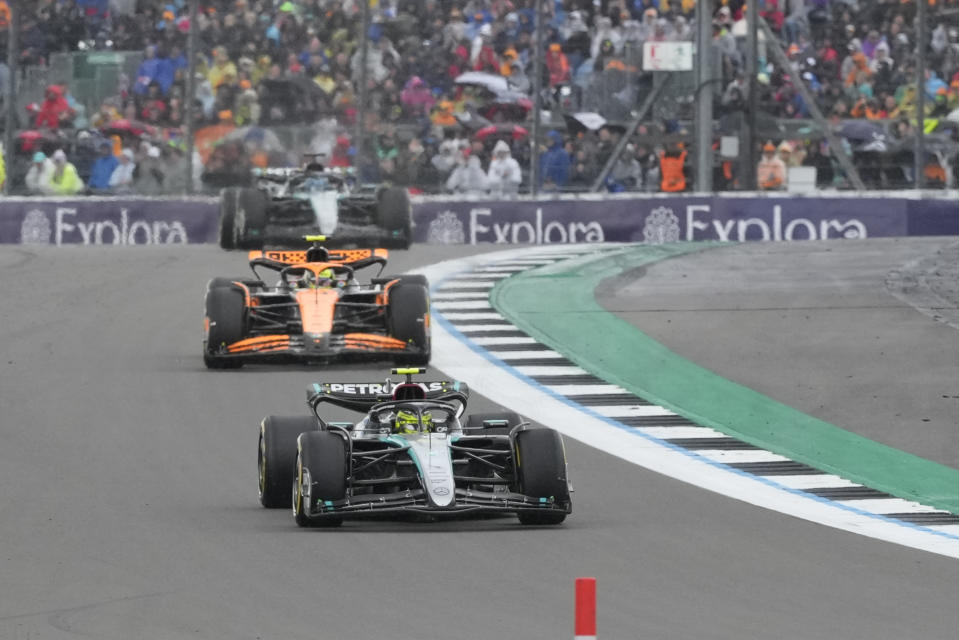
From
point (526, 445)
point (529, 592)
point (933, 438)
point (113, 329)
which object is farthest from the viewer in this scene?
point (113, 329)

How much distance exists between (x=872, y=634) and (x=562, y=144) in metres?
18.4

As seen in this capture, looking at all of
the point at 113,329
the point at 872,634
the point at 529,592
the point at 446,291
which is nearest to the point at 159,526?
the point at 529,592

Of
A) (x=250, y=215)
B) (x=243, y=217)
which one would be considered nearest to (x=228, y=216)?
(x=243, y=217)

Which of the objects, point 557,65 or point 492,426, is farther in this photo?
point 557,65

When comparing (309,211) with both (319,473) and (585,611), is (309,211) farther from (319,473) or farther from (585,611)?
(585,611)

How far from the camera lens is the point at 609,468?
12.4 m

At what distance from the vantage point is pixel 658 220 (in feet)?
88.1

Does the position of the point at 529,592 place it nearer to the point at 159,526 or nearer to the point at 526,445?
the point at 526,445

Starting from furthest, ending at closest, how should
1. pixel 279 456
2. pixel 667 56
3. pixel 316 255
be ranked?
pixel 667 56, pixel 316 255, pixel 279 456

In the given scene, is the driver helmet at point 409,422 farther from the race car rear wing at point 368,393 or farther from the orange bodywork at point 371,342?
the orange bodywork at point 371,342

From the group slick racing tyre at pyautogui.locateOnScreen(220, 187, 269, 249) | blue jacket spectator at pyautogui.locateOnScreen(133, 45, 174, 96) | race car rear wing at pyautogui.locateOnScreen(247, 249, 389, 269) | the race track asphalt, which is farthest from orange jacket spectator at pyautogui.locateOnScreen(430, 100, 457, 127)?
the race track asphalt

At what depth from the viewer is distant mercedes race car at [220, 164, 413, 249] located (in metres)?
24.1

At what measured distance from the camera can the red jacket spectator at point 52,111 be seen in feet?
83.4

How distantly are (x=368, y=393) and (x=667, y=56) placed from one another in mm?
15453
